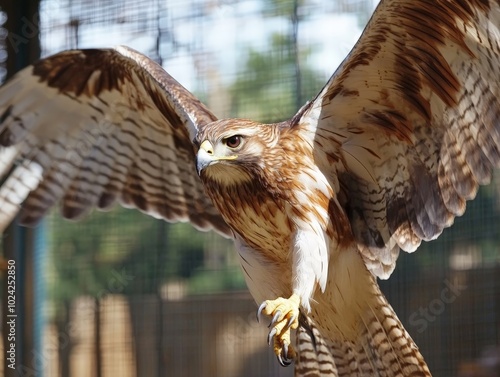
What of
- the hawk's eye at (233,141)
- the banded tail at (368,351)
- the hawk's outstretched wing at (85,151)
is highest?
the hawk's outstretched wing at (85,151)

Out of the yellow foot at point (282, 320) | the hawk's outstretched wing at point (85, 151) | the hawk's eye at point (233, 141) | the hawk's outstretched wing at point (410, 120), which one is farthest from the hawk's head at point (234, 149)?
the hawk's outstretched wing at point (85, 151)

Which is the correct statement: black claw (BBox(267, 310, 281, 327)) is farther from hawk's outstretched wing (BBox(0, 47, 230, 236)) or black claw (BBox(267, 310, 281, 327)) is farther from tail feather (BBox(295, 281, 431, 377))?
hawk's outstretched wing (BBox(0, 47, 230, 236))

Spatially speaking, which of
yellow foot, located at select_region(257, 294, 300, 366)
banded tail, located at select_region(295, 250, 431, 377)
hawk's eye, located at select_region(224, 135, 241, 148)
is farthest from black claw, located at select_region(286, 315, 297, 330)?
hawk's eye, located at select_region(224, 135, 241, 148)

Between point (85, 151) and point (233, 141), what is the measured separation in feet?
2.70

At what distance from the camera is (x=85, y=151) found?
2766 millimetres

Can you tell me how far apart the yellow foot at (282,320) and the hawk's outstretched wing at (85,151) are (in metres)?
0.78

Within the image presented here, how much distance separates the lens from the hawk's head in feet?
6.75

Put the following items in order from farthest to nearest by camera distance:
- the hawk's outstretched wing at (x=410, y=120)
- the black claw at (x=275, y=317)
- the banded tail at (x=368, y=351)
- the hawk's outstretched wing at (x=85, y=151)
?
the hawk's outstretched wing at (x=85, y=151), the banded tail at (x=368, y=351), the hawk's outstretched wing at (x=410, y=120), the black claw at (x=275, y=317)

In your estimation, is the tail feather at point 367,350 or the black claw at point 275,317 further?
the tail feather at point 367,350

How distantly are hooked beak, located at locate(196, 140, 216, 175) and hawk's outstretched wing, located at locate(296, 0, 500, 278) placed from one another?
27 cm

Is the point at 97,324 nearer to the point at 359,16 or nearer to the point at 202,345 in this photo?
the point at 202,345

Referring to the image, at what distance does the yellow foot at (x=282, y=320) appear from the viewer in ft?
6.22

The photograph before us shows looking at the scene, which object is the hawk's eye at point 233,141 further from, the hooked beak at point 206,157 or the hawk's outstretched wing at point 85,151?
the hawk's outstretched wing at point 85,151

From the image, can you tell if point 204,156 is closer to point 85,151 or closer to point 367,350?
point 367,350
